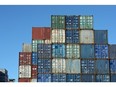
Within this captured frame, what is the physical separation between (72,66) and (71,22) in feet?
11.7

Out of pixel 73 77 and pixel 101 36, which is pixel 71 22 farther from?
pixel 73 77

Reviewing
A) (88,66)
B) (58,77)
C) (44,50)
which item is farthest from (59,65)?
(88,66)

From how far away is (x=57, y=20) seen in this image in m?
26.2

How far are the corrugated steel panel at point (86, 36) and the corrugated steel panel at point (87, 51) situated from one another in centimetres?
40

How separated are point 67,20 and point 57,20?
0.82 meters

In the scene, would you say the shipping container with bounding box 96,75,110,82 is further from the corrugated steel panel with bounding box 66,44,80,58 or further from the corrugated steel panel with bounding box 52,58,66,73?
the corrugated steel panel with bounding box 52,58,66,73

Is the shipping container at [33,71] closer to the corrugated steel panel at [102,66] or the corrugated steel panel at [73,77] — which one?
the corrugated steel panel at [73,77]

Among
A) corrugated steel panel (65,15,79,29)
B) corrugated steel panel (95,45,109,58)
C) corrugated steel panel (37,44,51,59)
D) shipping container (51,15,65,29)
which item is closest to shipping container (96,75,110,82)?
corrugated steel panel (95,45,109,58)

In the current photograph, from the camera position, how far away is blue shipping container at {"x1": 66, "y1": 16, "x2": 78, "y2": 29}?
26109 mm

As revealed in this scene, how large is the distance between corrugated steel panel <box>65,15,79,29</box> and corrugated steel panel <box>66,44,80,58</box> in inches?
59.6

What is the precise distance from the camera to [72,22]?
Answer: 86.2 ft

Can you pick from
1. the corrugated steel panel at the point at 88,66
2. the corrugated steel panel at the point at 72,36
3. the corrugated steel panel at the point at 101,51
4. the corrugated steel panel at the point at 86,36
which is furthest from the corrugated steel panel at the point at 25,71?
the corrugated steel panel at the point at 101,51

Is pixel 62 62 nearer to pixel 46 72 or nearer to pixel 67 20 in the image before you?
pixel 46 72
